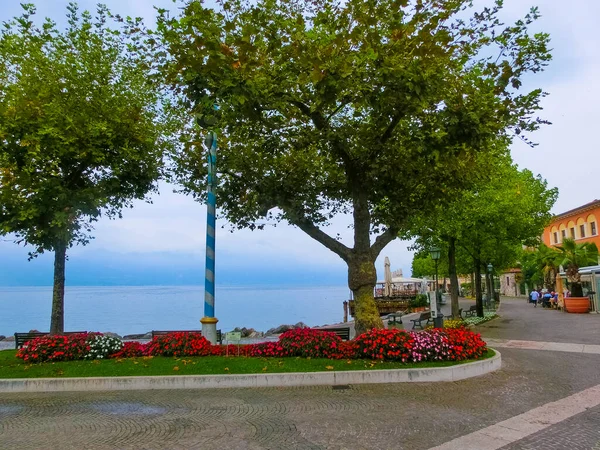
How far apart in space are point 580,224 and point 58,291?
54709mm

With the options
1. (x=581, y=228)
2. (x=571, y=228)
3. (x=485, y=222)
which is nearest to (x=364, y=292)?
(x=485, y=222)

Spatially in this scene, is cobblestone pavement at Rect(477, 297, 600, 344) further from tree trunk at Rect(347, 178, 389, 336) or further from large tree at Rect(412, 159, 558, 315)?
tree trunk at Rect(347, 178, 389, 336)

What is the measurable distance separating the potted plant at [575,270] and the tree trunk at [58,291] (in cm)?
2804

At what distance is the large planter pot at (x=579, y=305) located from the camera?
91.1ft

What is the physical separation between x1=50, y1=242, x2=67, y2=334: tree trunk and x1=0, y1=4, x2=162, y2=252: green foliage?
0.34 meters

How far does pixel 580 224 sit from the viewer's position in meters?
52.2

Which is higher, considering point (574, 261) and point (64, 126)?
point (64, 126)

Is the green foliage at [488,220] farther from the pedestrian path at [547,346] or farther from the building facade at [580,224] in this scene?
the building facade at [580,224]

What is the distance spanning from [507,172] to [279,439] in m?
21.1

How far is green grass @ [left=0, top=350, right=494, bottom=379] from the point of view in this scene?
382 inches

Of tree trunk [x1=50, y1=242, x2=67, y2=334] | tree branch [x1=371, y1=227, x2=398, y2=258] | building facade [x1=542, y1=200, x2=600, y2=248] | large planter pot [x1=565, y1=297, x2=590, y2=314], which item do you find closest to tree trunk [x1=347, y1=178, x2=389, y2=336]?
tree branch [x1=371, y1=227, x2=398, y2=258]

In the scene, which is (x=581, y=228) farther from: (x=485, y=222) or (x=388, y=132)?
(x=388, y=132)

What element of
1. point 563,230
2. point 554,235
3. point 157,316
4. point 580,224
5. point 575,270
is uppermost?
point 580,224

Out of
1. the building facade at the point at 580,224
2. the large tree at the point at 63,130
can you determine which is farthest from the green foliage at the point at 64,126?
the building facade at the point at 580,224
